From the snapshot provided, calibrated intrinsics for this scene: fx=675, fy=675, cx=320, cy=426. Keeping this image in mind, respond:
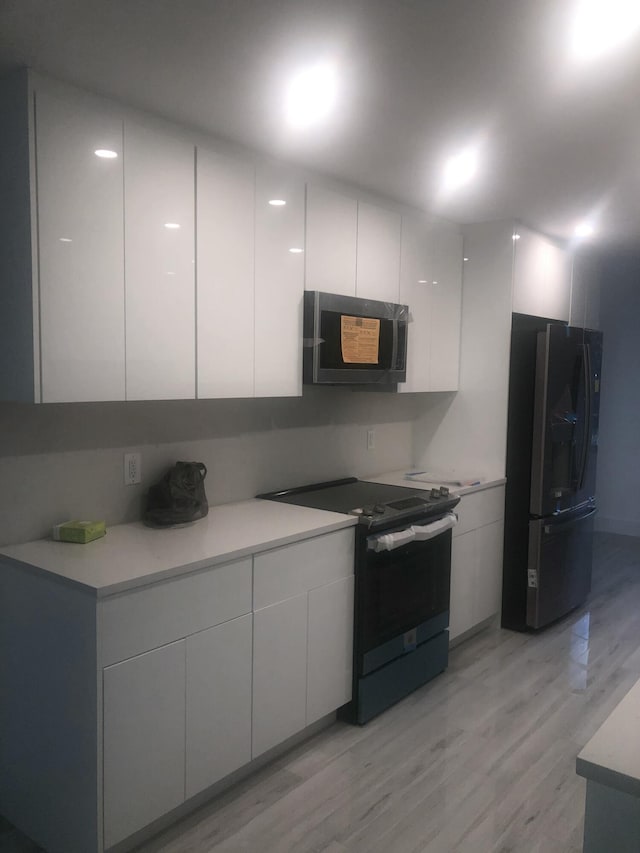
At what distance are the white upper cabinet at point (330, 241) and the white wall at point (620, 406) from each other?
363 centimetres

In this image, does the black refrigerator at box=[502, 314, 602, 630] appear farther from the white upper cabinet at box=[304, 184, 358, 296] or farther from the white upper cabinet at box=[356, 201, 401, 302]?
the white upper cabinet at box=[304, 184, 358, 296]

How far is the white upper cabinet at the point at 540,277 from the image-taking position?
3773 millimetres

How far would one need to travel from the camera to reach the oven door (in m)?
2.74

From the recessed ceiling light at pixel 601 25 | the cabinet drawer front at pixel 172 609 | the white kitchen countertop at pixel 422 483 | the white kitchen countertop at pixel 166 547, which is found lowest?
the cabinet drawer front at pixel 172 609

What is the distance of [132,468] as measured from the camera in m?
2.56

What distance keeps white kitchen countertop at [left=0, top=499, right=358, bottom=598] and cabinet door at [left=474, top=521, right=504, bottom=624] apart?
1.22 m

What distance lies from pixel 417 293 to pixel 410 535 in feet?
4.36

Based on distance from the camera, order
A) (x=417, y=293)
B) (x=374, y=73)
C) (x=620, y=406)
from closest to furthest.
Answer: (x=374, y=73), (x=417, y=293), (x=620, y=406)

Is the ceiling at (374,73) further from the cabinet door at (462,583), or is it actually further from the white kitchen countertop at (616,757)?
the cabinet door at (462,583)

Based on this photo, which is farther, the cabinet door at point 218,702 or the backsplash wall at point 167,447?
the backsplash wall at point 167,447

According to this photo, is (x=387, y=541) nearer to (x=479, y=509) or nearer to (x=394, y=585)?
(x=394, y=585)

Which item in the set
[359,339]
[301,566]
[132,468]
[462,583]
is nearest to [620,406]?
[462,583]

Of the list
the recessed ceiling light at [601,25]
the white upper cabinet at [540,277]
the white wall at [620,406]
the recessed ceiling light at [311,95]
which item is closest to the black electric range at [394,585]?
the white upper cabinet at [540,277]

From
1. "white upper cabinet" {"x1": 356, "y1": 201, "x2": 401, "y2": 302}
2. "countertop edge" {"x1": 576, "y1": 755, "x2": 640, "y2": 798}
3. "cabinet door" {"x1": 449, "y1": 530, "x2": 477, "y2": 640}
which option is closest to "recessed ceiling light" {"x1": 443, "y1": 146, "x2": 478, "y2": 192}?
"white upper cabinet" {"x1": 356, "y1": 201, "x2": 401, "y2": 302}
